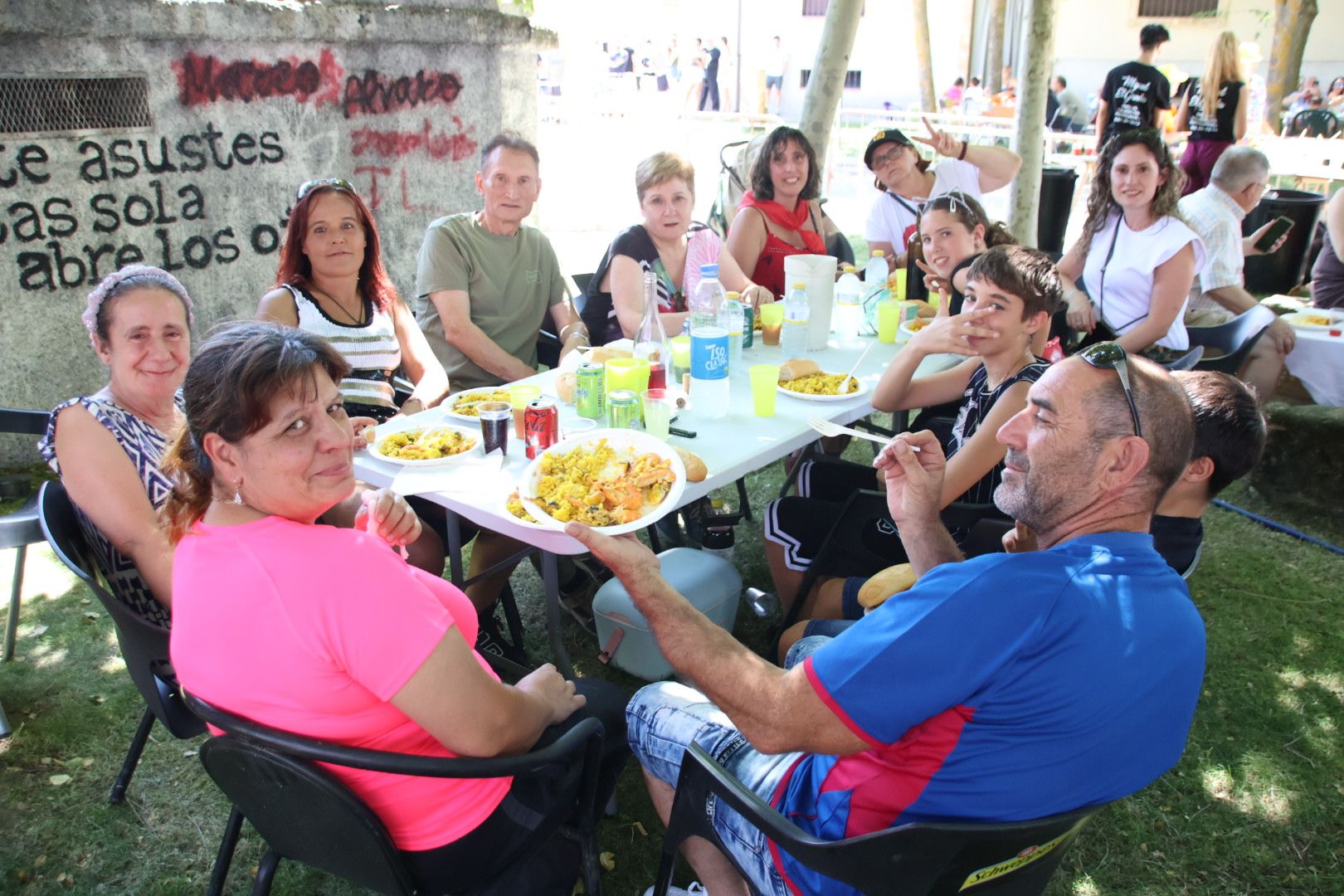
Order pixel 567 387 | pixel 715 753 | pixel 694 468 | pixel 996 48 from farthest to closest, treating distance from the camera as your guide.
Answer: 1. pixel 996 48
2. pixel 567 387
3. pixel 694 468
4. pixel 715 753

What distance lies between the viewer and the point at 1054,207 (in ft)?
28.8

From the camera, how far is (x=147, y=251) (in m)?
4.80

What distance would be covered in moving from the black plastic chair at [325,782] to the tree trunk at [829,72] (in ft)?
18.2

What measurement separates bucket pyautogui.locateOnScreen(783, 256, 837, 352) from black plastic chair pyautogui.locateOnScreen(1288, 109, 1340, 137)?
1349 centimetres

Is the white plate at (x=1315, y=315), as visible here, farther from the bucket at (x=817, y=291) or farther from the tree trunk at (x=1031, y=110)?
the bucket at (x=817, y=291)

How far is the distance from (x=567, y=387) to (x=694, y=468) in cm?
82

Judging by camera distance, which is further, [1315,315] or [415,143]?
[415,143]

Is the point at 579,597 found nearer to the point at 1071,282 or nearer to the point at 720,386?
the point at 720,386

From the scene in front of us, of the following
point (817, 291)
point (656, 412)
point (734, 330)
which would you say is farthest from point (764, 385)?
point (817, 291)

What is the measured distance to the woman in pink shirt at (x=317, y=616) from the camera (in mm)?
1457

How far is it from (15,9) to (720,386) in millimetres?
3818

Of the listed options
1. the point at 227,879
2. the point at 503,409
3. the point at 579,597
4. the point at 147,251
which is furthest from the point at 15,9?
the point at 227,879

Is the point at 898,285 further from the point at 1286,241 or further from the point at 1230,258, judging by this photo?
the point at 1286,241

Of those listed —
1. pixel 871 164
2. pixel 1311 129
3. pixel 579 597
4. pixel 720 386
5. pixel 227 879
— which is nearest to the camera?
pixel 227 879
